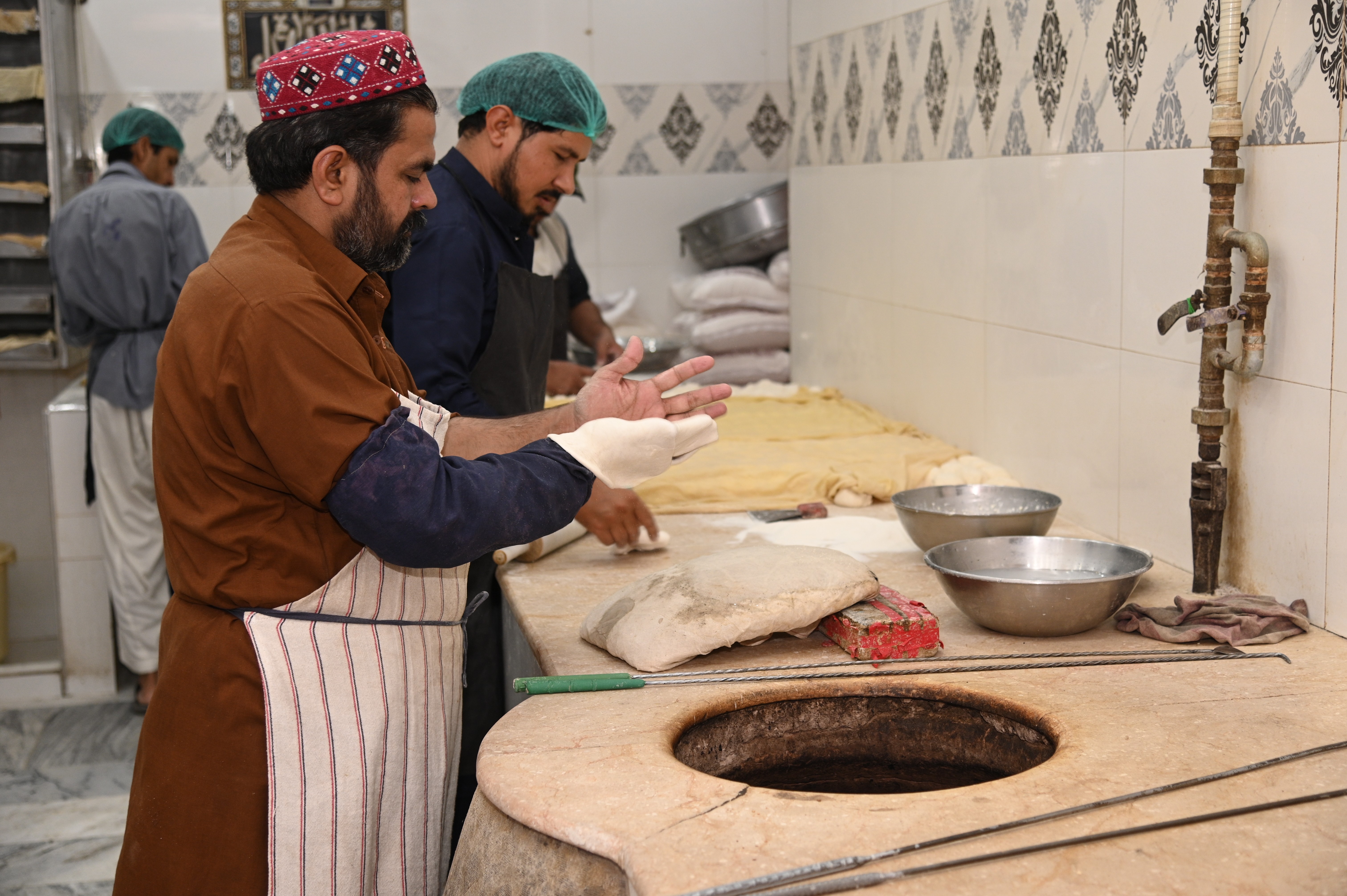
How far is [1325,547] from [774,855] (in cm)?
128

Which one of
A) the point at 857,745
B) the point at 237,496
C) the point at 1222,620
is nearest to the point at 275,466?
the point at 237,496

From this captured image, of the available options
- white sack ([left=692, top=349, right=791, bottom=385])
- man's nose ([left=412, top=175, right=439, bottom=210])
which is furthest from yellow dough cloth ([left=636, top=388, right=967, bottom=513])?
man's nose ([left=412, top=175, right=439, bottom=210])

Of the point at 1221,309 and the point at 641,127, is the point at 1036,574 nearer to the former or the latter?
the point at 1221,309

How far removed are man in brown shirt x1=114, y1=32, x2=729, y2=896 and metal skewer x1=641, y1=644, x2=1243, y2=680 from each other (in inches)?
14.4

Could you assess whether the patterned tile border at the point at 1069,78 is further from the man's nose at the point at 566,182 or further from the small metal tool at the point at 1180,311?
the man's nose at the point at 566,182

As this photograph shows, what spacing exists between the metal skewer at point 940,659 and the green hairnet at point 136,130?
3.79 meters

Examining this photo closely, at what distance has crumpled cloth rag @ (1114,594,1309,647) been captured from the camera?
2062mm

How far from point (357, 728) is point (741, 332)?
142 inches

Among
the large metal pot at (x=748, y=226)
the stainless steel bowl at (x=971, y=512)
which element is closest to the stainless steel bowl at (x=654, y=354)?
the large metal pot at (x=748, y=226)

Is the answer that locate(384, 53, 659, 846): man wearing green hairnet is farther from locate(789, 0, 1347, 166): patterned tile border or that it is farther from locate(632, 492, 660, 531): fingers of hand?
locate(789, 0, 1347, 166): patterned tile border

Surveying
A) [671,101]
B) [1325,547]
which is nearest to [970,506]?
[1325,547]

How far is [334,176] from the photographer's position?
179 centimetres

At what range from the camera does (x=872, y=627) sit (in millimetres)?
2004

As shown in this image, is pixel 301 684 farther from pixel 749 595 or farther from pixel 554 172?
pixel 554 172
